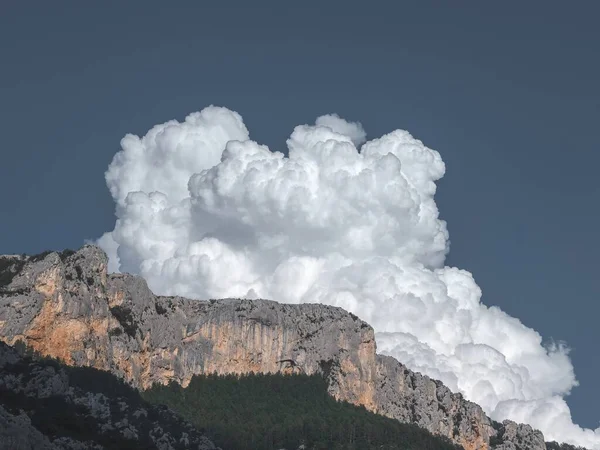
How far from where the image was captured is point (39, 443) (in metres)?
195

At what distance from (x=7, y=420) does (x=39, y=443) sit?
6348 mm

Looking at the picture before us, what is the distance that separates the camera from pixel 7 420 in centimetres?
19500
